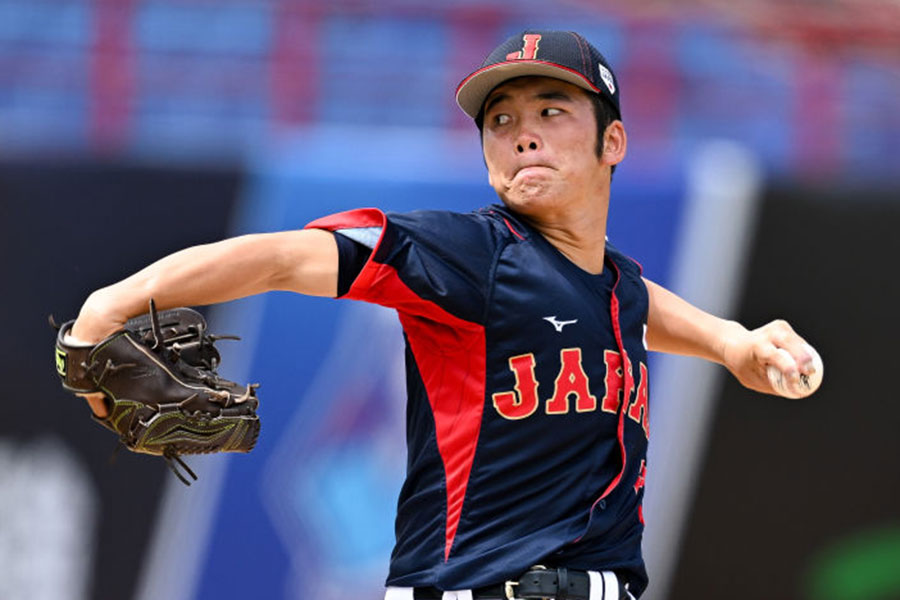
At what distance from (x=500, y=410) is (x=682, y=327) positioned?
760 mm

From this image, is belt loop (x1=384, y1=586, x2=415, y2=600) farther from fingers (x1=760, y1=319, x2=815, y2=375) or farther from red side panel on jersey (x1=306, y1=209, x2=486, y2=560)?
fingers (x1=760, y1=319, x2=815, y2=375)

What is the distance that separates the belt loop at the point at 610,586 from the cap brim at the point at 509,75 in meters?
1.07

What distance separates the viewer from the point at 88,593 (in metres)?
4.97

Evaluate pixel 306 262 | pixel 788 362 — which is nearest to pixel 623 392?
pixel 788 362

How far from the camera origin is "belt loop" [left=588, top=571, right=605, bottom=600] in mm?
2523

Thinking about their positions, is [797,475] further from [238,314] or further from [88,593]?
[88,593]

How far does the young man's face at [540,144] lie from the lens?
2.68 meters

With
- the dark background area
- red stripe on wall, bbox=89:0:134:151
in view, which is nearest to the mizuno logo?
the dark background area

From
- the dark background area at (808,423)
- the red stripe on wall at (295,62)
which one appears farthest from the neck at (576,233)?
the red stripe on wall at (295,62)

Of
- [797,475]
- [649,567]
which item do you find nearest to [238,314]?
[649,567]

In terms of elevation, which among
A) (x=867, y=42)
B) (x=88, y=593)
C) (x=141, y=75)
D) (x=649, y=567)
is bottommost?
(x=88, y=593)

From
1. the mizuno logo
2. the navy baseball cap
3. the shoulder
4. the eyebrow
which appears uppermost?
the navy baseball cap

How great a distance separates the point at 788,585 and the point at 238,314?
8.85 feet

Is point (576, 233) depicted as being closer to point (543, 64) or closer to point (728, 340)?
point (543, 64)
